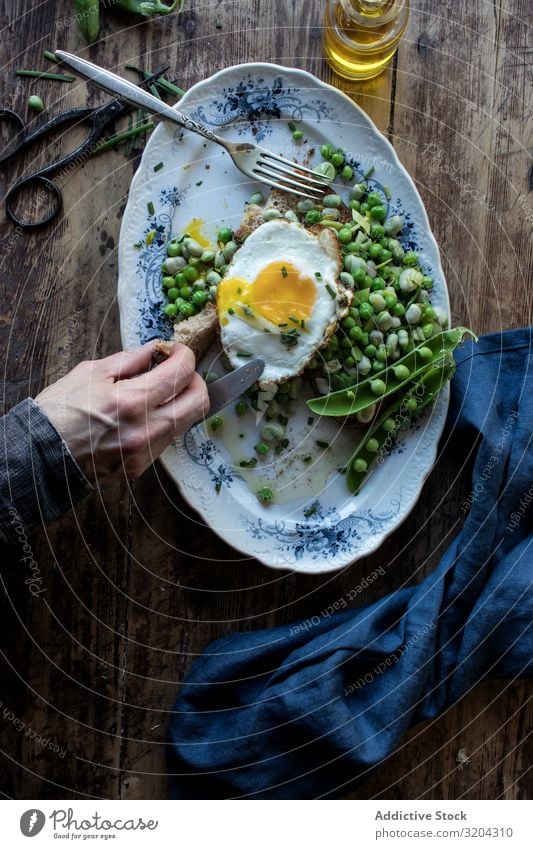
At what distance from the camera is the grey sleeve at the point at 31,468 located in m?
1.56

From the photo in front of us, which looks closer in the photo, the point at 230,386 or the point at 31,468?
the point at 31,468

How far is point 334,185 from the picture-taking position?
6.34 ft

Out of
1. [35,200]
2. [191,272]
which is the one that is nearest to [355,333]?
[191,272]

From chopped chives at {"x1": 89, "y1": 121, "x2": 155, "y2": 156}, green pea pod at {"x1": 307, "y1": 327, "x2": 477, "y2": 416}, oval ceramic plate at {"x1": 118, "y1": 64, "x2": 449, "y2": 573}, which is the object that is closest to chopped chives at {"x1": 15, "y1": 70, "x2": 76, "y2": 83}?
chopped chives at {"x1": 89, "y1": 121, "x2": 155, "y2": 156}

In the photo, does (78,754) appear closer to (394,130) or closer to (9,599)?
(9,599)

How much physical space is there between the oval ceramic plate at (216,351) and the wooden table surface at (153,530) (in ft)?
0.33

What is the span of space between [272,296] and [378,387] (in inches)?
12.9

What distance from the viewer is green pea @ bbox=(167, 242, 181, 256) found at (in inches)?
73.4

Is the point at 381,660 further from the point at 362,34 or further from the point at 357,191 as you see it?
the point at 362,34

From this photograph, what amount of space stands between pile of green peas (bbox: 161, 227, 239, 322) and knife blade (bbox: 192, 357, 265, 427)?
190 mm

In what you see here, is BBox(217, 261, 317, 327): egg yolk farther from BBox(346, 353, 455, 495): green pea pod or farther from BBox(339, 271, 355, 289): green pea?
BBox(346, 353, 455, 495): green pea pod

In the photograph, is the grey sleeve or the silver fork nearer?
the grey sleeve

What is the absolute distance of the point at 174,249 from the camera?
1.86 metres

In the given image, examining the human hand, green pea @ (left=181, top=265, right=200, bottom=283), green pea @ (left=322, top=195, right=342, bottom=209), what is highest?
green pea @ (left=322, top=195, right=342, bottom=209)
